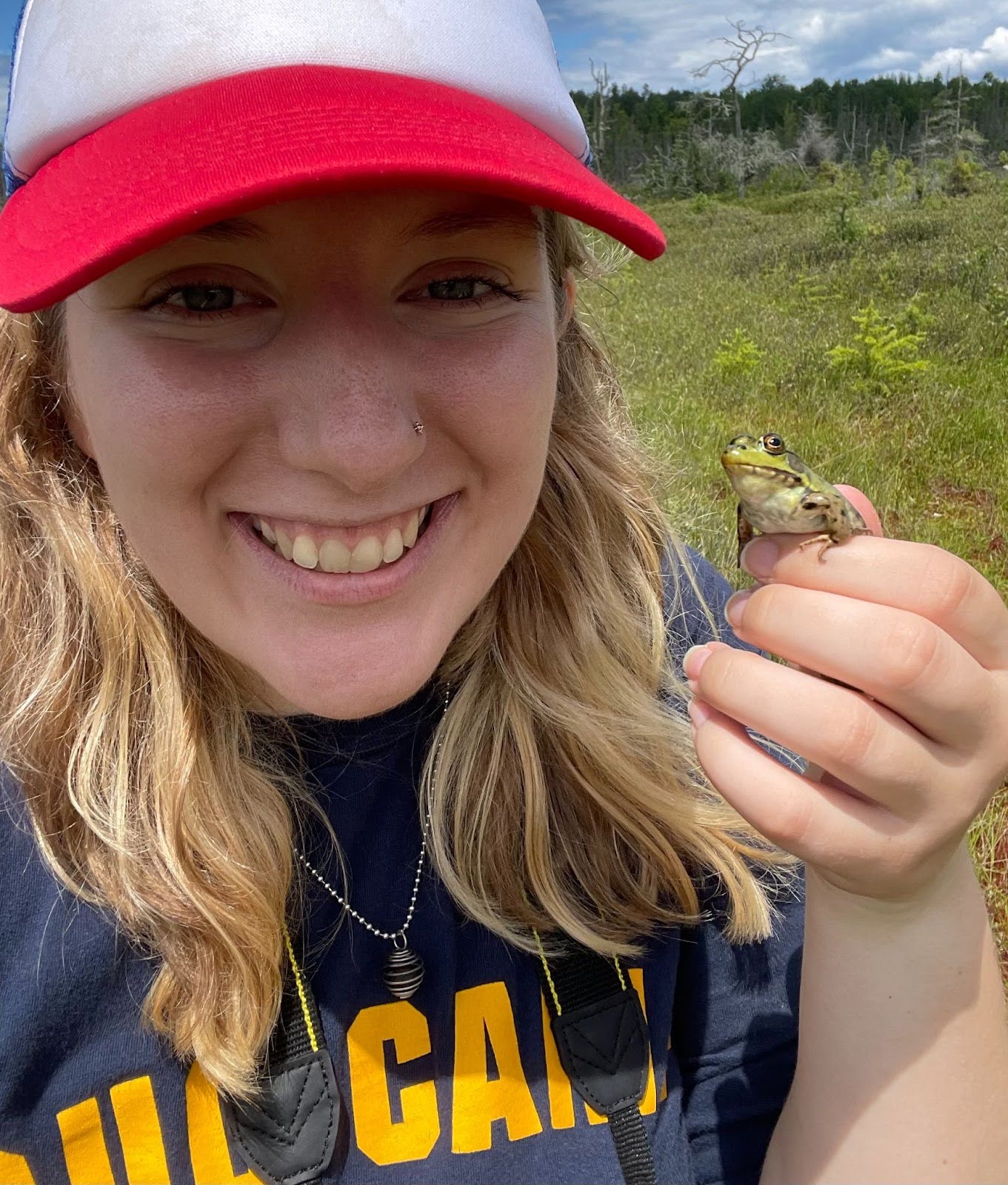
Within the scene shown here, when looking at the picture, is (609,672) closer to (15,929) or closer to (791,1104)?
(791,1104)

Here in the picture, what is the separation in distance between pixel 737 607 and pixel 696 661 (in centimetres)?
12

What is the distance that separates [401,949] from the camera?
6.17ft

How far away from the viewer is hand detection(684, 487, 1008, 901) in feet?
4.19

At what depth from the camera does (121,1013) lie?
1785mm

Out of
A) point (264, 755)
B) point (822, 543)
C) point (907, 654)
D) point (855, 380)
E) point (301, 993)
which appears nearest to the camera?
point (907, 654)

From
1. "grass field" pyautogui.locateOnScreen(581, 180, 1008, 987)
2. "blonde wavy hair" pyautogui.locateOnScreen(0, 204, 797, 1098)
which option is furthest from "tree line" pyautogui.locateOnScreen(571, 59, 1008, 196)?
"blonde wavy hair" pyautogui.locateOnScreen(0, 204, 797, 1098)

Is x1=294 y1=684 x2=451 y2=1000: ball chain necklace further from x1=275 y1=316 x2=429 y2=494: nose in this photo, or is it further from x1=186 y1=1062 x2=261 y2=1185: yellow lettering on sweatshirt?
x1=275 y1=316 x2=429 y2=494: nose

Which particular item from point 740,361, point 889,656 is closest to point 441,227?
point 889,656

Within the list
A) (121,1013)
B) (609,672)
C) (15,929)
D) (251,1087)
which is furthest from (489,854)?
(15,929)

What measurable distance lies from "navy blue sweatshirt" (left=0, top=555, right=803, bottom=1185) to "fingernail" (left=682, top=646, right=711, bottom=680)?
739 millimetres

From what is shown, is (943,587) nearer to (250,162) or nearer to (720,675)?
(720,675)

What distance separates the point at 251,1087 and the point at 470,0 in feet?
6.63

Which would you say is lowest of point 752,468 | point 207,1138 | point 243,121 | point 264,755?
point 207,1138

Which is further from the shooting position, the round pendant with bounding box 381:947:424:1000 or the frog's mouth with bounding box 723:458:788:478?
the round pendant with bounding box 381:947:424:1000
